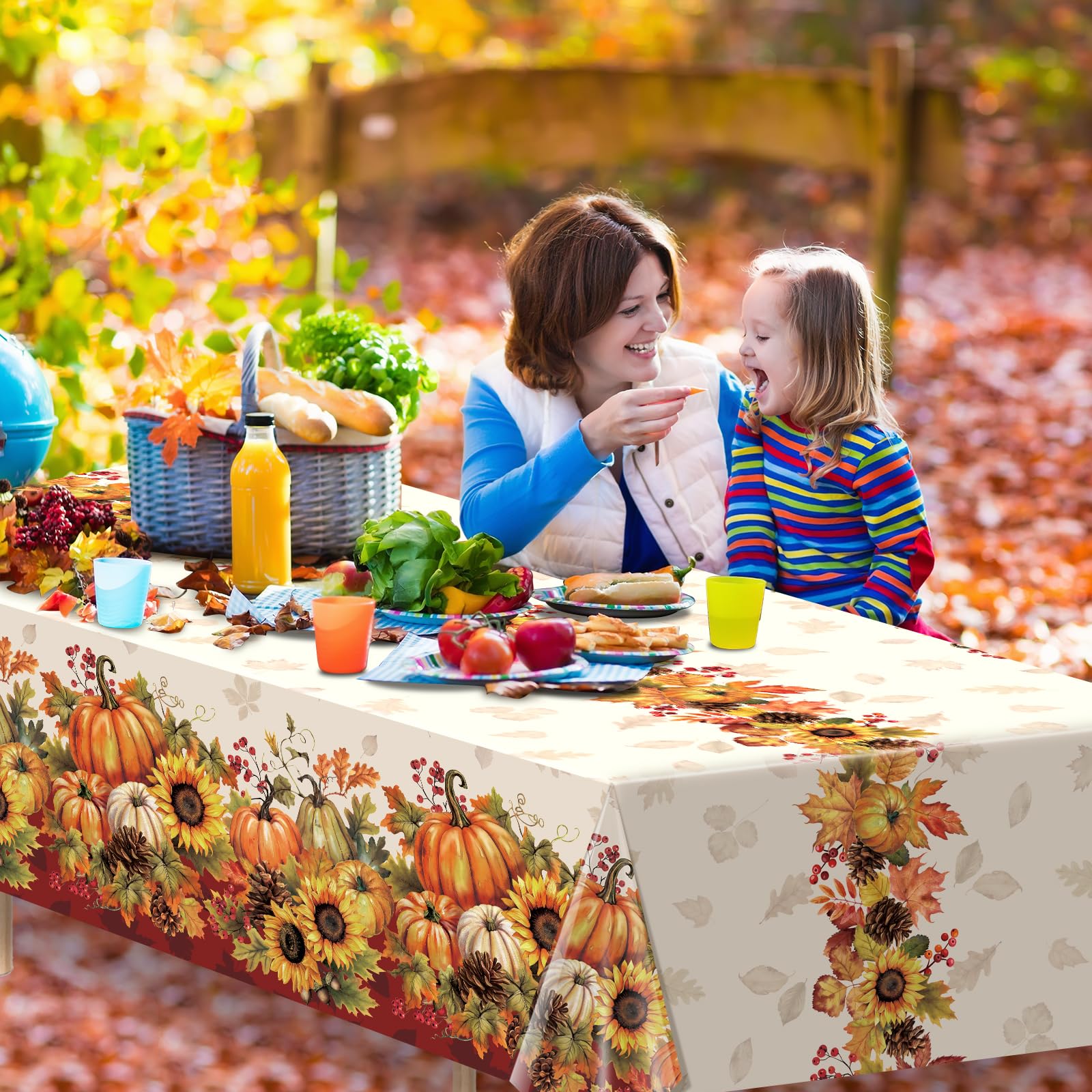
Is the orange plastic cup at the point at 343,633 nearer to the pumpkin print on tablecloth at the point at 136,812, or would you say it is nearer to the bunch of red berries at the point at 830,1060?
the pumpkin print on tablecloth at the point at 136,812

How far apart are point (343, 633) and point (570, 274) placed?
1050 millimetres

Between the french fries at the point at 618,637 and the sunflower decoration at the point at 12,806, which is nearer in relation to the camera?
the french fries at the point at 618,637

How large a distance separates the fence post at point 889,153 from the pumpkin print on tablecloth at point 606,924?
500 centimetres

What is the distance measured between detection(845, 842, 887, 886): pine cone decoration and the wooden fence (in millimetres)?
4949

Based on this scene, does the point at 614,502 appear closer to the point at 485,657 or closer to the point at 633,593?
the point at 633,593

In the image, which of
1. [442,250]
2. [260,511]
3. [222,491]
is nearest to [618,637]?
[260,511]

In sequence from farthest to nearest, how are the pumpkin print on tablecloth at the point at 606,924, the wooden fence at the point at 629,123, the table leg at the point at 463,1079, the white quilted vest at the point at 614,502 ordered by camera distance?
the wooden fence at the point at 629,123, the white quilted vest at the point at 614,502, the table leg at the point at 463,1079, the pumpkin print on tablecloth at the point at 606,924

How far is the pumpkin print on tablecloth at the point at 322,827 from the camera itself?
221 cm

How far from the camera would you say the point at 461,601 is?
2676 mm

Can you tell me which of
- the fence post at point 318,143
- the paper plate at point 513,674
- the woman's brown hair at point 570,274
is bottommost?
the paper plate at point 513,674

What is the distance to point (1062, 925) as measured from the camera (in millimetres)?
2121

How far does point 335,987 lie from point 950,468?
577cm

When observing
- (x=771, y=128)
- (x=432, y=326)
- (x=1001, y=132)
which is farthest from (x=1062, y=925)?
(x=1001, y=132)

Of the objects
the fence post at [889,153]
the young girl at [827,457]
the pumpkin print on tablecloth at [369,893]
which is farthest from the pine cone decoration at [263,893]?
the fence post at [889,153]
